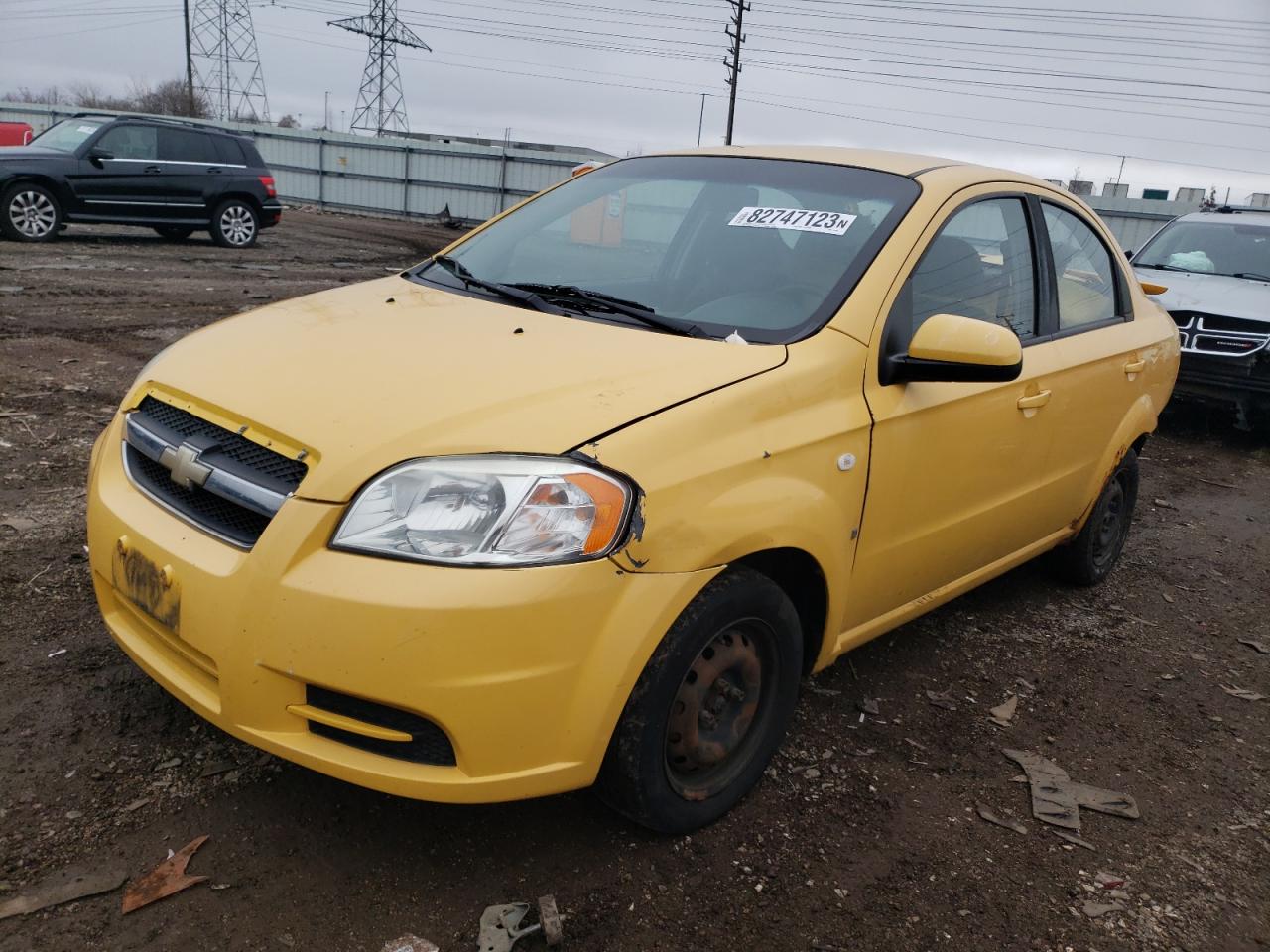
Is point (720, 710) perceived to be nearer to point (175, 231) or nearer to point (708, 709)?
point (708, 709)

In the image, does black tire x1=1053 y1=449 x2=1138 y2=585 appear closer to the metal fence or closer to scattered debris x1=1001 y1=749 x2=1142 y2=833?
scattered debris x1=1001 y1=749 x2=1142 y2=833

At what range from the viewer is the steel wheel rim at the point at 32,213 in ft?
41.1

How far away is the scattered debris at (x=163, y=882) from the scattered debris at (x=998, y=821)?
6.64ft

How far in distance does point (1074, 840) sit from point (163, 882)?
2.31 meters

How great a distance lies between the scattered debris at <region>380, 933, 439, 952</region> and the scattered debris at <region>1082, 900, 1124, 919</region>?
1564 millimetres

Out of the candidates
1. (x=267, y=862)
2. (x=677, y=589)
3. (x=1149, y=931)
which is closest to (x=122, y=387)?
(x=267, y=862)

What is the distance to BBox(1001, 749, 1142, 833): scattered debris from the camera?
114 inches

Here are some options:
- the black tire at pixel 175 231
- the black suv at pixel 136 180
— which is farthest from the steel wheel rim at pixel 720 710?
the black tire at pixel 175 231

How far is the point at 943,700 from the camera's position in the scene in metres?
3.50

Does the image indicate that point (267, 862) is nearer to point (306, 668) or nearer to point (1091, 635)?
point (306, 668)

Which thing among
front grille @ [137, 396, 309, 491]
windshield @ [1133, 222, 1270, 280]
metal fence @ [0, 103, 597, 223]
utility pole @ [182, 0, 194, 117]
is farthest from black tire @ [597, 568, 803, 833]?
utility pole @ [182, 0, 194, 117]

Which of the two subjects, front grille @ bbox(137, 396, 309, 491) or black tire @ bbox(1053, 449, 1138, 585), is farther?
black tire @ bbox(1053, 449, 1138, 585)

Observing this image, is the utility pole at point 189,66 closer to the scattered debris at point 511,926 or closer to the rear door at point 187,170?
the rear door at point 187,170

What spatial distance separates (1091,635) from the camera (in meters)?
4.21
